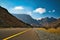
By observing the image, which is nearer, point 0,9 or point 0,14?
point 0,14

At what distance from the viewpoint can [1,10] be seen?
141 meters

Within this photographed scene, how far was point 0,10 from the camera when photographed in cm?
13912

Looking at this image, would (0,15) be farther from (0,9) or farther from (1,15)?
(0,9)

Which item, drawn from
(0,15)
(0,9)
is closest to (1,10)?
(0,9)

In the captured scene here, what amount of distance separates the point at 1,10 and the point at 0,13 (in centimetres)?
760

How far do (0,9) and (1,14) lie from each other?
9.03 m

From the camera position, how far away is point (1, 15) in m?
132

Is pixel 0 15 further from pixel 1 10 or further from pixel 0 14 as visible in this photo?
pixel 1 10

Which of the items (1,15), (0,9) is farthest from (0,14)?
(0,9)

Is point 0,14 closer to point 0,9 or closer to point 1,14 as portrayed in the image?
point 1,14

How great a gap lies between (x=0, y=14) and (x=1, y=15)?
104 centimetres

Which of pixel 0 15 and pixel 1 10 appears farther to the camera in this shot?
pixel 1 10

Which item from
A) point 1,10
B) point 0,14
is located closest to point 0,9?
point 1,10

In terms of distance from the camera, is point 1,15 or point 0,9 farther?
point 0,9
